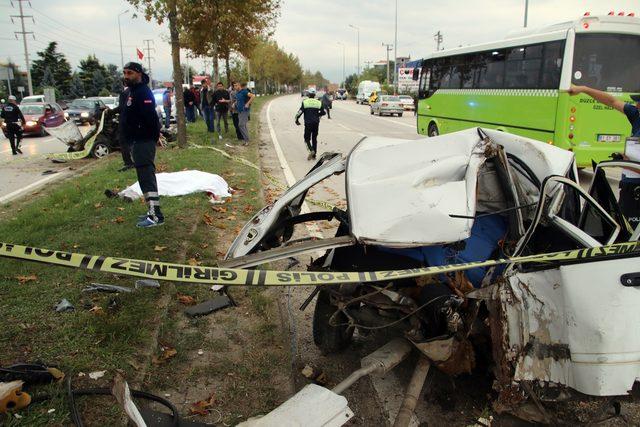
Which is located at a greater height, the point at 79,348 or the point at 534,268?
the point at 534,268

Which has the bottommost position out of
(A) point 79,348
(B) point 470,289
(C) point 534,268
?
(A) point 79,348

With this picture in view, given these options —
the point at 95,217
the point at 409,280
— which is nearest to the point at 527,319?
the point at 409,280

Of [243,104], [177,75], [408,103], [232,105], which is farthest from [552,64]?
[408,103]

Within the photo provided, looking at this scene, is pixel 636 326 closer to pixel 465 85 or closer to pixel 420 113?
pixel 465 85

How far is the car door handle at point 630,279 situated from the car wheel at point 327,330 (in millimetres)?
1798

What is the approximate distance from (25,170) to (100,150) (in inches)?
79.8

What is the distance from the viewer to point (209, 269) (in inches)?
105

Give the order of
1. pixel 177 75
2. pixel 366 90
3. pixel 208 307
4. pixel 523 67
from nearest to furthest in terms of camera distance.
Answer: pixel 208 307, pixel 523 67, pixel 177 75, pixel 366 90

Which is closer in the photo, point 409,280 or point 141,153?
point 409,280

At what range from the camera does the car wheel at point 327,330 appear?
11.8ft

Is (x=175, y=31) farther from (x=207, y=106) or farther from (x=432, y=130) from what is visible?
(x=432, y=130)

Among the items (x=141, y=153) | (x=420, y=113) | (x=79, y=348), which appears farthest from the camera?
(x=420, y=113)

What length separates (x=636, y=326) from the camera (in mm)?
2379

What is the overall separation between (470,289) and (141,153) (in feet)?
15.2
